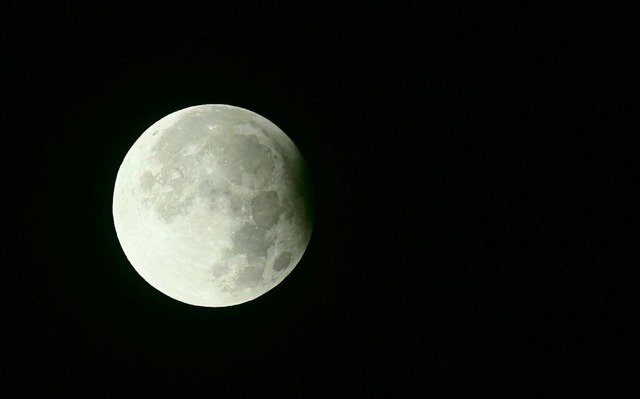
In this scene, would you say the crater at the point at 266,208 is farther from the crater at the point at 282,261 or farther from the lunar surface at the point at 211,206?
the crater at the point at 282,261

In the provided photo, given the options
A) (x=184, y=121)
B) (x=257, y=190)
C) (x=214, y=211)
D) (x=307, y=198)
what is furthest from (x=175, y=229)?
(x=307, y=198)

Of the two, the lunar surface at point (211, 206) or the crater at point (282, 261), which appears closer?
the lunar surface at point (211, 206)

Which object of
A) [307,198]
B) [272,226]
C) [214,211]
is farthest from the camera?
Answer: [307,198]

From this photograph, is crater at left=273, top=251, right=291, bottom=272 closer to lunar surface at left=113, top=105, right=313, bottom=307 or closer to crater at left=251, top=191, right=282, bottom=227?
lunar surface at left=113, top=105, right=313, bottom=307

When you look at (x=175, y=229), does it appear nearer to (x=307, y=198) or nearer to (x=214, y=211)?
(x=214, y=211)

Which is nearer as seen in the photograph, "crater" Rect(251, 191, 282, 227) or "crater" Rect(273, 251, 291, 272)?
"crater" Rect(251, 191, 282, 227)

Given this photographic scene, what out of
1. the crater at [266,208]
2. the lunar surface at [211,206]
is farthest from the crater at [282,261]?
the crater at [266,208]

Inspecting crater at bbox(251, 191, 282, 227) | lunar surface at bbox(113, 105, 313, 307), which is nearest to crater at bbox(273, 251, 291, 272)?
lunar surface at bbox(113, 105, 313, 307)

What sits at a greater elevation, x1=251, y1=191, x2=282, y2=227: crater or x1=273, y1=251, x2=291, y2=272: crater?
x1=251, y1=191, x2=282, y2=227: crater
